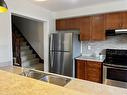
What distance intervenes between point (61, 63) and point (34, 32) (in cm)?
258

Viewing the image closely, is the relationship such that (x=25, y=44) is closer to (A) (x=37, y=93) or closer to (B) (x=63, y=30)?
(B) (x=63, y=30)

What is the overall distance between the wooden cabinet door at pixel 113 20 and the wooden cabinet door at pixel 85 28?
49 cm

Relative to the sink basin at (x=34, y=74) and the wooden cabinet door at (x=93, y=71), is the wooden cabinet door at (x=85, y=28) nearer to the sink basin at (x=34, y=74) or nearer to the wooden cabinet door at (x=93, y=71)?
the wooden cabinet door at (x=93, y=71)

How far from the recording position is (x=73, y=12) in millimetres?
3572

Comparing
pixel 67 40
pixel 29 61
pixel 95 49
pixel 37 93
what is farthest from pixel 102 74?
pixel 29 61

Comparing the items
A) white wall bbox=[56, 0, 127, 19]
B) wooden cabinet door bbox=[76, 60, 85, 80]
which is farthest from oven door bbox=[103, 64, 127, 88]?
white wall bbox=[56, 0, 127, 19]

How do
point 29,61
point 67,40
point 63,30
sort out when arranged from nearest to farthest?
point 67,40, point 63,30, point 29,61

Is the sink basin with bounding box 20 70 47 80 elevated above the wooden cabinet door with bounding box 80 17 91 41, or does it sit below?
below

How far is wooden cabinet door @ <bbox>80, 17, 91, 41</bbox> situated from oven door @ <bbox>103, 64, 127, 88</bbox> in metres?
1.00

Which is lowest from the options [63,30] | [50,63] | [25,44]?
[50,63]

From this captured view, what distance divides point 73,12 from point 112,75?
205 cm

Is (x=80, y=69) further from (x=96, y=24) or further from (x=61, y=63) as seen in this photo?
(x=96, y=24)

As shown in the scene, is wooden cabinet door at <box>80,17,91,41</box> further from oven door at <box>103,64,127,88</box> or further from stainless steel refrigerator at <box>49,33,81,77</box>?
oven door at <box>103,64,127,88</box>

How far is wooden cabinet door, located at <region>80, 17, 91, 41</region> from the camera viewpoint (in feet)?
11.2
